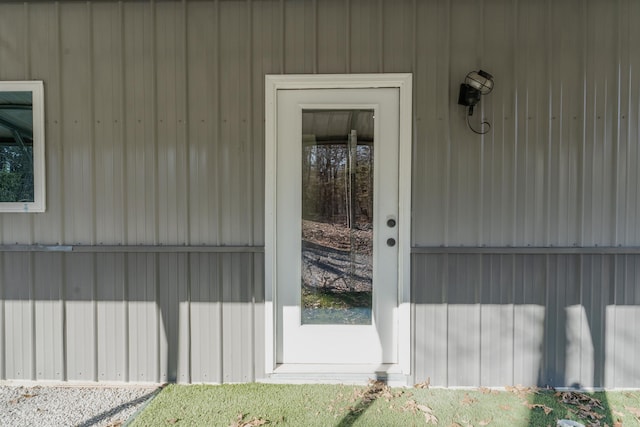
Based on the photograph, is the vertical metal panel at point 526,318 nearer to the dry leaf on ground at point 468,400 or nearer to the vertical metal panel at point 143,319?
the dry leaf on ground at point 468,400

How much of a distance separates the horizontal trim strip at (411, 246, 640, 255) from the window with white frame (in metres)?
2.65

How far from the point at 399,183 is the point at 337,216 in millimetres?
482

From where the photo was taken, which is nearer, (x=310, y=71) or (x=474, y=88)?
(x=474, y=88)

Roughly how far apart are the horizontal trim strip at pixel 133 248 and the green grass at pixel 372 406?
0.93m

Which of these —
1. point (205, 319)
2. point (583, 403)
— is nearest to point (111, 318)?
point (205, 319)

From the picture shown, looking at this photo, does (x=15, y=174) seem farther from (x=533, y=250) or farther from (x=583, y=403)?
(x=583, y=403)

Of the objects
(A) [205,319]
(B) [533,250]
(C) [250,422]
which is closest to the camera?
(C) [250,422]

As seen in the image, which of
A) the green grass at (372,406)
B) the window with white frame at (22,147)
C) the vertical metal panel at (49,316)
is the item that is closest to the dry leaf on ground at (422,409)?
the green grass at (372,406)

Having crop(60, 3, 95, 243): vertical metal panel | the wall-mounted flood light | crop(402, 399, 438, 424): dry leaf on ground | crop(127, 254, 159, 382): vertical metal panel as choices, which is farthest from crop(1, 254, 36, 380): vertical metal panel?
the wall-mounted flood light

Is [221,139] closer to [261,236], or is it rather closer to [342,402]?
[261,236]

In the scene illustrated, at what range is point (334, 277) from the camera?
256cm

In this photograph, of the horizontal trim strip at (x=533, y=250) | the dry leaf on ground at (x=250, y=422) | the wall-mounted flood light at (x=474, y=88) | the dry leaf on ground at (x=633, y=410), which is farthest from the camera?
the horizontal trim strip at (x=533, y=250)

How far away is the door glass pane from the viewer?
2516 millimetres

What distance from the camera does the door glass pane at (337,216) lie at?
2.52 meters
